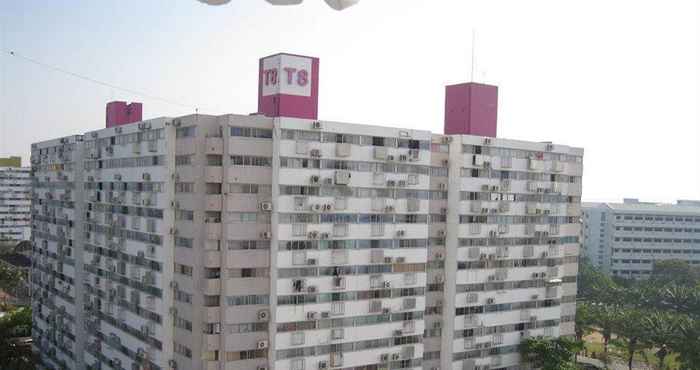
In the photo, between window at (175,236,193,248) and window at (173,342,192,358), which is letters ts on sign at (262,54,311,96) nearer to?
window at (175,236,193,248)

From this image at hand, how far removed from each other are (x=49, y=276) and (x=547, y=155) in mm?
43184

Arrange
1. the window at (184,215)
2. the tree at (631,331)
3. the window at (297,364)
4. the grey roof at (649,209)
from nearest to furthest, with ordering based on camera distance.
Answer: the window at (184,215) → the window at (297,364) → the tree at (631,331) → the grey roof at (649,209)

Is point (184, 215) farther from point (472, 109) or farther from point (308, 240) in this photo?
point (472, 109)

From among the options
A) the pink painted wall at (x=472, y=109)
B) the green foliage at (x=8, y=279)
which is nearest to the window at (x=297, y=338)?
the pink painted wall at (x=472, y=109)

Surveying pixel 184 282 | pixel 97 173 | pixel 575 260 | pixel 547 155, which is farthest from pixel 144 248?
pixel 575 260

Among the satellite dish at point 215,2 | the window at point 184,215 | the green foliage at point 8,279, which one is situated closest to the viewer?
the satellite dish at point 215,2

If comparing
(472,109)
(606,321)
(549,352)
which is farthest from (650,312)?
(472,109)

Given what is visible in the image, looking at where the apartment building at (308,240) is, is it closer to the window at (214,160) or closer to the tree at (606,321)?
the window at (214,160)

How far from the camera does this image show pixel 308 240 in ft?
114

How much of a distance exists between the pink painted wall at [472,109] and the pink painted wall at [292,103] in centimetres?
1225

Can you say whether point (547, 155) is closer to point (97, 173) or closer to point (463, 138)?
point (463, 138)

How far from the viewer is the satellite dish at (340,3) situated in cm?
661

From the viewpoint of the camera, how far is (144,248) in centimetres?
3681

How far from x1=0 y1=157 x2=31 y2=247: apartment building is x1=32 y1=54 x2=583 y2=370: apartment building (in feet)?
255
